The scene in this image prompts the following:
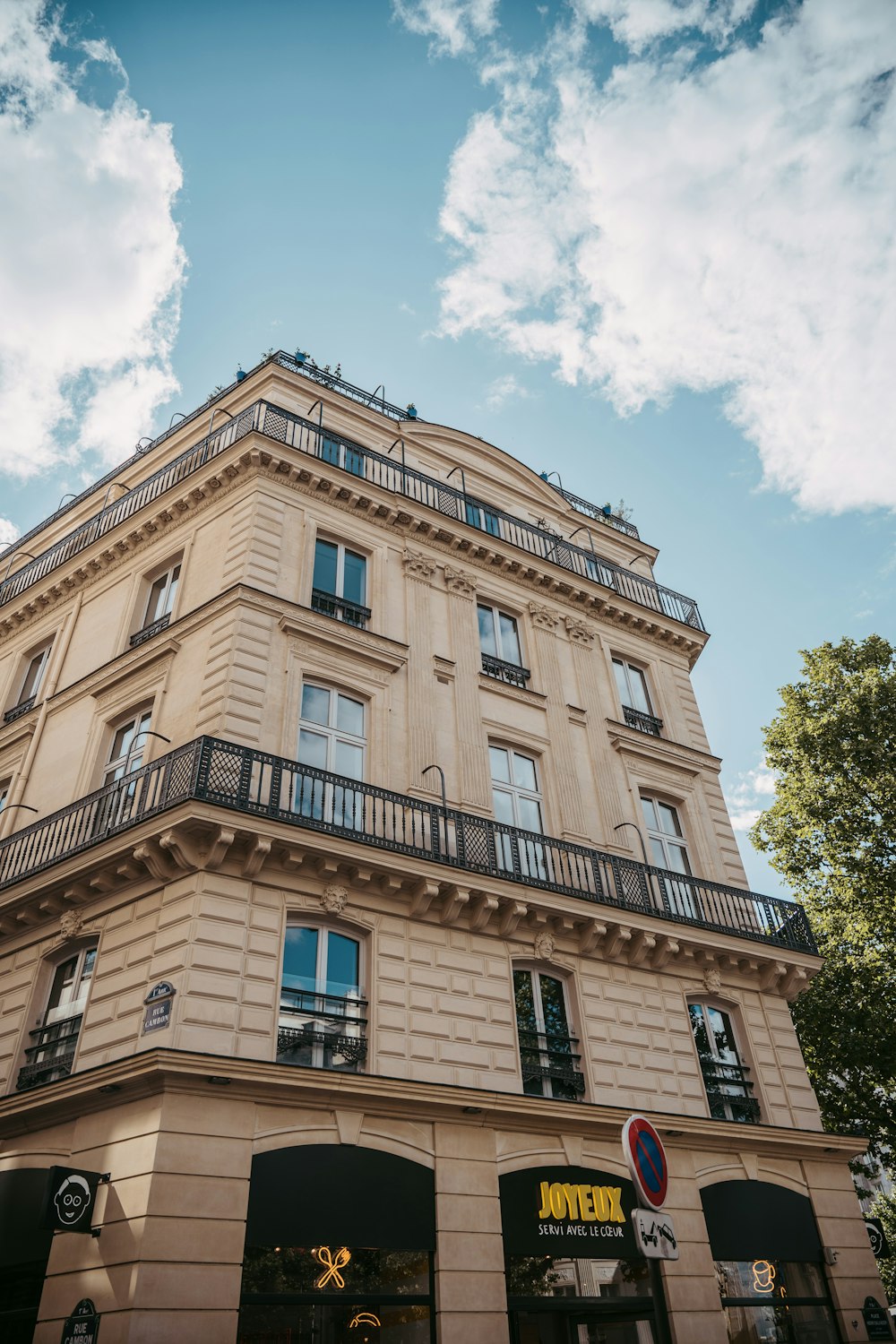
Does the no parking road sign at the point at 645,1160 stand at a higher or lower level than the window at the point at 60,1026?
lower

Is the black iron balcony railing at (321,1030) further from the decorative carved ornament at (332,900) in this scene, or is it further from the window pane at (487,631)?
the window pane at (487,631)

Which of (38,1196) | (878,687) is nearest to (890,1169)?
(878,687)

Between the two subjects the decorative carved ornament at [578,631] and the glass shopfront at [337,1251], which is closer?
the glass shopfront at [337,1251]

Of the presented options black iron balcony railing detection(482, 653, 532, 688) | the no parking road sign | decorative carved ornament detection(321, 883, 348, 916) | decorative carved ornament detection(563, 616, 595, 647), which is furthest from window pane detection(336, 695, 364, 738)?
the no parking road sign

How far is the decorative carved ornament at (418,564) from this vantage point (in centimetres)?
1988

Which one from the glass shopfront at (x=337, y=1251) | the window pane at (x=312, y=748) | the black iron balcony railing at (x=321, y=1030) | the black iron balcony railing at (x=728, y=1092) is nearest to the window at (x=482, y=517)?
the window pane at (x=312, y=748)

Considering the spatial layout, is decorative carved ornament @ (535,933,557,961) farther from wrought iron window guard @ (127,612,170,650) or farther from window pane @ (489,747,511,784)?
wrought iron window guard @ (127,612,170,650)

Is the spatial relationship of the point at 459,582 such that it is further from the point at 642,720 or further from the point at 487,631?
the point at 642,720

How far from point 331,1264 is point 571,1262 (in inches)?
149

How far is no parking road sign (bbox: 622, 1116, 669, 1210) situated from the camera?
23.3 ft

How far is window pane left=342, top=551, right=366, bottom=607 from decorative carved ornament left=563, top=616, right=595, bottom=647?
5.46 meters

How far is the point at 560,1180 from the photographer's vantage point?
1368 cm

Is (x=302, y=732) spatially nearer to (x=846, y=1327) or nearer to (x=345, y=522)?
(x=345, y=522)

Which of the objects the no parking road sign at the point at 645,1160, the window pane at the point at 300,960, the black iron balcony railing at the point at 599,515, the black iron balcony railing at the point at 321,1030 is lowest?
the no parking road sign at the point at 645,1160
